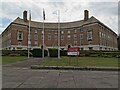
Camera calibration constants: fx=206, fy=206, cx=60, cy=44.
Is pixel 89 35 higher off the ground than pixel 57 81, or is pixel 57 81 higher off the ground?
pixel 89 35

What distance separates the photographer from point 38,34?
4048 inches

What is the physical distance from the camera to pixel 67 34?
102438 millimetres

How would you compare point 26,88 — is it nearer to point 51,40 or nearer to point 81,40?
point 81,40

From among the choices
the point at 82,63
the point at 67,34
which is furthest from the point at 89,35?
the point at 82,63

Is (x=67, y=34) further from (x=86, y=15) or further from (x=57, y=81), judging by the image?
(x=57, y=81)

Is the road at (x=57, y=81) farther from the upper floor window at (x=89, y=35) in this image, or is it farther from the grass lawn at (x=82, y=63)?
the upper floor window at (x=89, y=35)

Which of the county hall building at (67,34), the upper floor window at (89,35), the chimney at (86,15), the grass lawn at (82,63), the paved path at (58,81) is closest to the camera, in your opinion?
the paved path at (58,81)

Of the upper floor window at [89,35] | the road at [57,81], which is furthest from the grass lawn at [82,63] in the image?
the upper floor window at [89,35]

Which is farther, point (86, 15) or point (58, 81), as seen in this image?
point (86, 15)

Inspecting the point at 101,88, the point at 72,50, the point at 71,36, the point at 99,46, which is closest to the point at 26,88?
the point at 101,88

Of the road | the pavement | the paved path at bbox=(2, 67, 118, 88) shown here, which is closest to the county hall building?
the pavement

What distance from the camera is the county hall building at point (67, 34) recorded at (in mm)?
87312

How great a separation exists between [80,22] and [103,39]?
15.5 metres

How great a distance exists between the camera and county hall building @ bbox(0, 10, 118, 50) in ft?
286
